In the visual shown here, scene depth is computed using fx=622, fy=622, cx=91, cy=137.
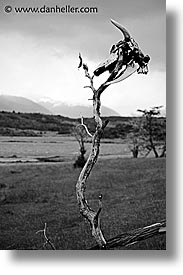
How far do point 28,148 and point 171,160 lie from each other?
663mm

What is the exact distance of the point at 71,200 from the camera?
287 centimetres

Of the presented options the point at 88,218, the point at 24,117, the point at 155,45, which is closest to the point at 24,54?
the point at 24,117

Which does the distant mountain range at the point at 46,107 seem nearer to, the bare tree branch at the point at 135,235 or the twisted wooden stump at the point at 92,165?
the twisted wooden stump at the point at 92,165

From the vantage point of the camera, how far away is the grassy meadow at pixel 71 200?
2.85m

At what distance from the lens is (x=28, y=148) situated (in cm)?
290

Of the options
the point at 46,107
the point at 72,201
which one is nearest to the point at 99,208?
the point at 72,201

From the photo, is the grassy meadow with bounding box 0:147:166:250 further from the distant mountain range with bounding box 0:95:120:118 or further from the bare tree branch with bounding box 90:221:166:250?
the distant mountain range with bounding box 0:95:120:118

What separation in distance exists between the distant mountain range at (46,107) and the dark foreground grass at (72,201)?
9.2 inches

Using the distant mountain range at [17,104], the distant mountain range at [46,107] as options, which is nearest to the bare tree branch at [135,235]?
the distant mountain range at [46,107]

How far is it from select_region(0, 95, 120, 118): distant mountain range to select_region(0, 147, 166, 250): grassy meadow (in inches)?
6.7

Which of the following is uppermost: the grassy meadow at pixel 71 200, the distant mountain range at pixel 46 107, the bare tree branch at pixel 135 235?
the distant mountain range at pixel 46 107

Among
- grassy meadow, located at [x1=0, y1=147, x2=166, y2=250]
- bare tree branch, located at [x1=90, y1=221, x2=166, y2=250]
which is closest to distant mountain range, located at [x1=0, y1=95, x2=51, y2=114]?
grassy meadow, located at [x1=0, y1=147, x2=166, y2=250]

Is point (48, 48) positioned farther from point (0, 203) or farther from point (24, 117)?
point (0, 203)

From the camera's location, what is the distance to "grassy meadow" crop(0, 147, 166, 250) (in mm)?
2848
